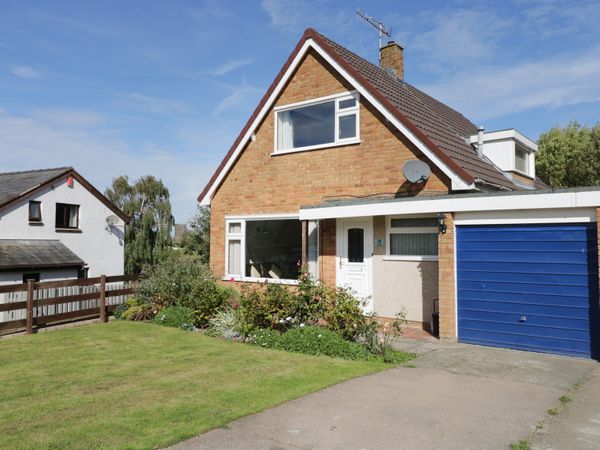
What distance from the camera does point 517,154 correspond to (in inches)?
589

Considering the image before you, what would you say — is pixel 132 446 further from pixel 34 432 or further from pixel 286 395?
pixel 286 395

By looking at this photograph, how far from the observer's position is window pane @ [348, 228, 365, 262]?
11969 millimetres

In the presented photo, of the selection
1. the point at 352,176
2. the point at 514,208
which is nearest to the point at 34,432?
the point at 514,208

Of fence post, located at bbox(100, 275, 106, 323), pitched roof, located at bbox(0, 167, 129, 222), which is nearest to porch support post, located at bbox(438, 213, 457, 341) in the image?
fence post, located at bbox(100, 275, 106, 323)

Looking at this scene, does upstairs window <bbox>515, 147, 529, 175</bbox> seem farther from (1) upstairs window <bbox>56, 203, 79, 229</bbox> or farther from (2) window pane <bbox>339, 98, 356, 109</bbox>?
(1) upstairs window <bbox>56, 203, 79, 229</bbox>

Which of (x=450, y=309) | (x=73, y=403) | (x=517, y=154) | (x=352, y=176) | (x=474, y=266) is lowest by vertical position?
(x=73, y=403)

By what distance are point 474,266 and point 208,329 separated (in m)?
5.96

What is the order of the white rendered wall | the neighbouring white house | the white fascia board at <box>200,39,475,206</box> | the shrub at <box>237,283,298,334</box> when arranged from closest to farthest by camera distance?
the shrub at <box>237,283,298,334</box> → the white fascia board at <box>200,39,475,206</box> → the neighbouring white house → the white rendered wall

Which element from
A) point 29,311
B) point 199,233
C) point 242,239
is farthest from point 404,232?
point 199,233

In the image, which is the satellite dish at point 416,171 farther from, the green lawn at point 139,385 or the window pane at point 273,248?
the green lawn at point 139,385

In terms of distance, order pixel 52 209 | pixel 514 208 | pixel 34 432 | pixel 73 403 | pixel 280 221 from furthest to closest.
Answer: pixel 52 209 → pixel 280 221 → pixel 514 208 → pixel 73 403 → pixel 34 432

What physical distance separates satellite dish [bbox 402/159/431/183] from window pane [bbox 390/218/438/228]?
2.95 feet

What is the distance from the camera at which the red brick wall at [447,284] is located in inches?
370

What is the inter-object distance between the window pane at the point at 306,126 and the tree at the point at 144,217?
2324 centimetres
